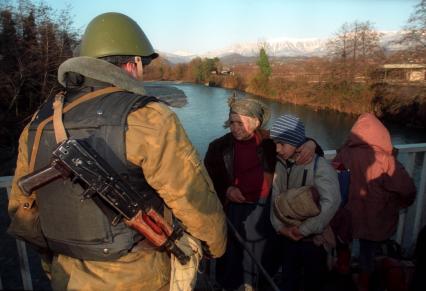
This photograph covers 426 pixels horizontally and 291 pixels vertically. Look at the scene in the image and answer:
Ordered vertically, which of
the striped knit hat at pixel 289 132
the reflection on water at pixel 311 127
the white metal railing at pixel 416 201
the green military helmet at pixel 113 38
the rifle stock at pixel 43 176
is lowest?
the reflection on water at pixel 311 127

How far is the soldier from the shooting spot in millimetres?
1362

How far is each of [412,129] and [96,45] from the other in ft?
89.0

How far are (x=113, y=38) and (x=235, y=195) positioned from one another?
1.44m

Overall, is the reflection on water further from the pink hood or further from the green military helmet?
the green military helmet

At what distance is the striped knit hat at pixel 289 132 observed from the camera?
235 centimetres

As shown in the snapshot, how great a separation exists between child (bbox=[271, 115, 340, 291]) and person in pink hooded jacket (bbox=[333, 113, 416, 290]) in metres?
0.55

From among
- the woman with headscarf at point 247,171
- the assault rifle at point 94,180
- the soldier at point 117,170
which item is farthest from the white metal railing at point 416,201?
the assault rifle at point 94,180

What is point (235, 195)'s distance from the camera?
2598 mm

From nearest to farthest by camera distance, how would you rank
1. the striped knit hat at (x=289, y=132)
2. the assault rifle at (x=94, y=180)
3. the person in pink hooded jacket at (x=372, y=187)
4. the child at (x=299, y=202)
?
the assault rifle at (x=94, y=180) → the child at (x=299, y=202) → the striped knit hat at (x=289, y=132) → the person in pink hooded jacket at (x=372, y=187)

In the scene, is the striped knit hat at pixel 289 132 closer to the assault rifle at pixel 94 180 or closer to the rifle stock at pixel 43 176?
the assault rifle at pixel 94 180

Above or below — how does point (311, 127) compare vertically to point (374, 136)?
below

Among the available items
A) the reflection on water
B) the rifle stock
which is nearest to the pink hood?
the rifle stock

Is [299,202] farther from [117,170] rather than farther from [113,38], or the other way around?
[113,38]

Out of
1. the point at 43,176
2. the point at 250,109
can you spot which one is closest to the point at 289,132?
the point at 250,109
